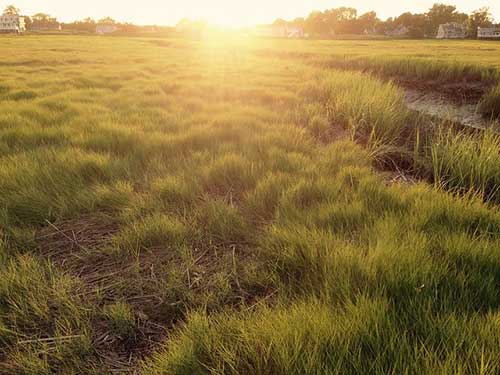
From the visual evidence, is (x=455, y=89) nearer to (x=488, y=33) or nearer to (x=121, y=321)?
(x=121, y=321)

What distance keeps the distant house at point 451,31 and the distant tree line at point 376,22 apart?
5.03 feet

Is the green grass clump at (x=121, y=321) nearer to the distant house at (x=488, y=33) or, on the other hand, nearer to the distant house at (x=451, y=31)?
the distant house at (x=488, y=33)

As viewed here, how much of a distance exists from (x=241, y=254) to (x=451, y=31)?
81.7 metres

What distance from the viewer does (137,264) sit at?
70.1 inches

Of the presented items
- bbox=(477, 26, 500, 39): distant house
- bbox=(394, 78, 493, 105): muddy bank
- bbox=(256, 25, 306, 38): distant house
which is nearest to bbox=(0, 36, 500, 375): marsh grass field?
bbox=(394, 78, 493, 105): muddy bank

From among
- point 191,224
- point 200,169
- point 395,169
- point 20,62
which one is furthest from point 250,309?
point 20,62

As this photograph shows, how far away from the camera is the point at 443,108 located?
6832 millimetres

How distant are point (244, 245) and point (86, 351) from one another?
0.98 meters

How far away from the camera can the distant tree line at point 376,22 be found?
69.4m

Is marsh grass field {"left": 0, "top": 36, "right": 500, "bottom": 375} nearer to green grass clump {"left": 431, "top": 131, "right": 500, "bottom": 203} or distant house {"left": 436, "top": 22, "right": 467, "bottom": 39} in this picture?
green grass clump {"left": 431, "top": 131, "right": 500, "bottom": 203}

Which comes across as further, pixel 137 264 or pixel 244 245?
pixel 244 245

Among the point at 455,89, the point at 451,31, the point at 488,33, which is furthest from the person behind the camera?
the point at 451,31

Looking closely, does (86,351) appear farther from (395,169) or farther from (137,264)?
(395,169)

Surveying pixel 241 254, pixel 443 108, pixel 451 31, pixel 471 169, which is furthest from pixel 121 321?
pixel 451 31
